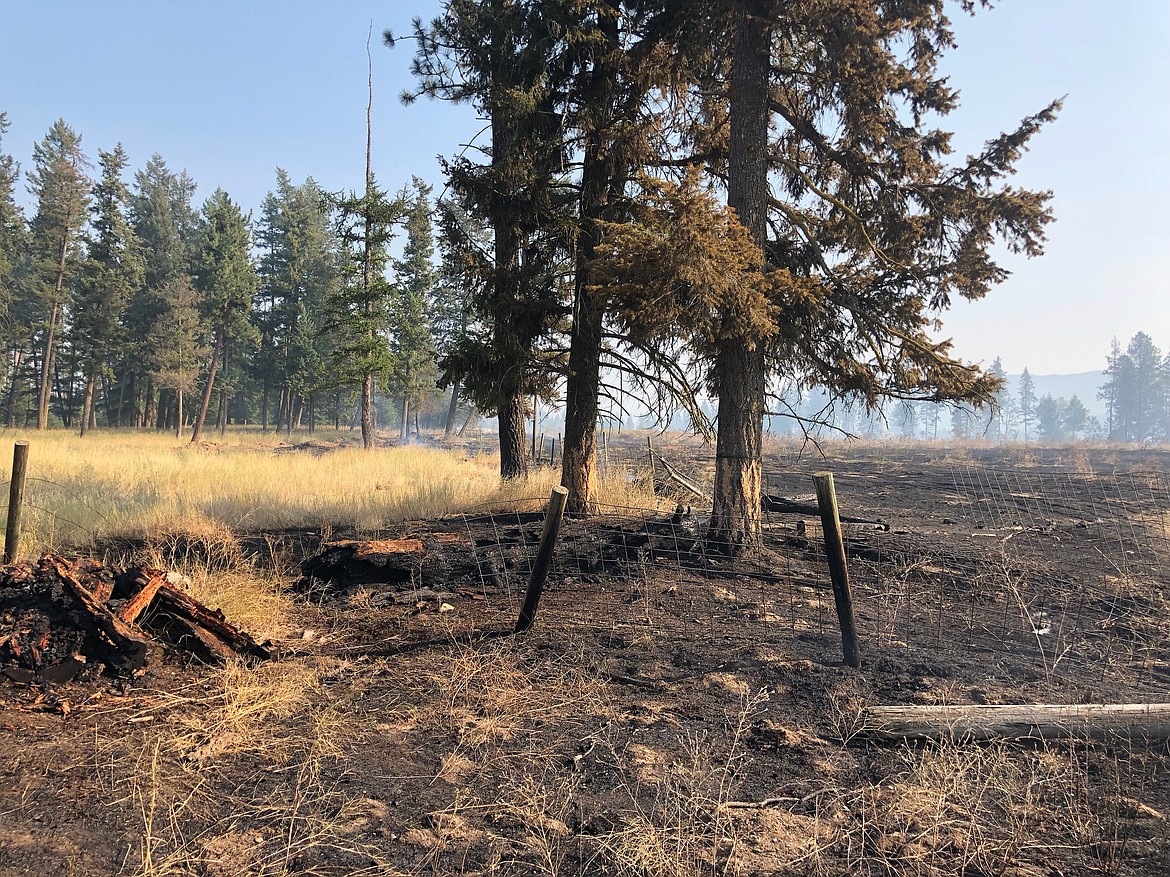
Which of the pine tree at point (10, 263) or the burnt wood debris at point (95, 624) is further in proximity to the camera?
the pine tree at point (10, 263)

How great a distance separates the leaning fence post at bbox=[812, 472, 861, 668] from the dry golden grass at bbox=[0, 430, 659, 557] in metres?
2.87

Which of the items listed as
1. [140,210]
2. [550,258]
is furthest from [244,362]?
[550,258]

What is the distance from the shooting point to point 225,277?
3819 centimetres

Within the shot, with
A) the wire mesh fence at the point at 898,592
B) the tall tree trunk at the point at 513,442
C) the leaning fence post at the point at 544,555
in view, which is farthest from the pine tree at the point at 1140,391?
A: the leaning fence post at the point at 544,555

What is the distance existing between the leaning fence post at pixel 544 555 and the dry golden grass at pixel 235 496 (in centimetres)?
132

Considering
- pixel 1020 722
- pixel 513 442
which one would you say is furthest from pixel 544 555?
pixel 513 442

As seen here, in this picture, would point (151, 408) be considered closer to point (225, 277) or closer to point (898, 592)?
point (225, 277)

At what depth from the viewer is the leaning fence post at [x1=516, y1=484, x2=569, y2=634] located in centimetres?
498

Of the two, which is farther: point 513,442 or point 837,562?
point 513,442

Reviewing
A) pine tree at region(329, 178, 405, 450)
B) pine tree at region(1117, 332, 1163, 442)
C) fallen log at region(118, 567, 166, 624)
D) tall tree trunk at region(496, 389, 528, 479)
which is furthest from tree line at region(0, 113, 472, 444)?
pine tree at region(1117, 332, 1163, 442)

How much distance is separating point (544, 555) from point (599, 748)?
1807 mm

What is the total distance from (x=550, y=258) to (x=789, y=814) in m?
8.15

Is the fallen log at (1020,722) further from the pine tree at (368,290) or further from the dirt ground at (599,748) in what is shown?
the pine tree at (368,290)

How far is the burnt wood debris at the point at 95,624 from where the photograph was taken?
13.2 ft
